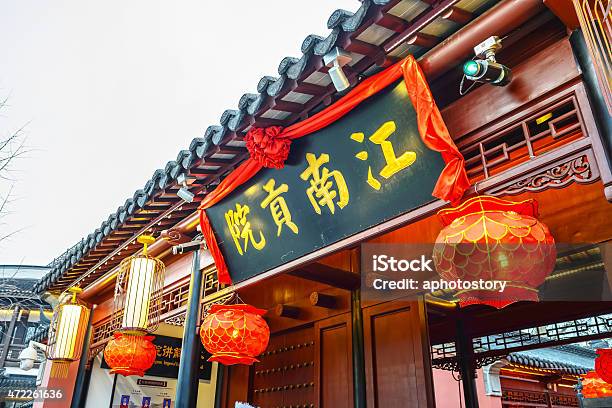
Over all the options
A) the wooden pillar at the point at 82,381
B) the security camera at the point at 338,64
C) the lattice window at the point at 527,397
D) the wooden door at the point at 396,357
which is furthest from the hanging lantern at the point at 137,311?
the lattice window at the point at 527,397

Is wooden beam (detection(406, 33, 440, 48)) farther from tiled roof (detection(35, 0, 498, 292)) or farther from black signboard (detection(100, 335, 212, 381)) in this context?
black signboard (detection(100, 335, 212, 381))

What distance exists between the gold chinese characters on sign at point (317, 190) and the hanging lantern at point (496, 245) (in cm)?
69

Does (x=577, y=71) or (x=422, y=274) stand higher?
(x=577, y=71)

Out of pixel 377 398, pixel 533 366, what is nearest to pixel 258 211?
pixel 377 398

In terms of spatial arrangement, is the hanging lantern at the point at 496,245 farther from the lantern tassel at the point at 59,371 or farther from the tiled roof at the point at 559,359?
the tiled roof at the point at 559,359

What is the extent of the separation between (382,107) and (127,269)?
4809mm

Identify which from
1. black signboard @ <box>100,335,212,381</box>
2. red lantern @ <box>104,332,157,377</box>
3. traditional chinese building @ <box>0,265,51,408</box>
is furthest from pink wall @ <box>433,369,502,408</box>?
traditional chinese building @ <box>0,265,51,408</box>

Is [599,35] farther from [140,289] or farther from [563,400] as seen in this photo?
[563,400]

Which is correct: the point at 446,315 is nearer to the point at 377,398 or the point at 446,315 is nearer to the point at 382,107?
the point at 377,398

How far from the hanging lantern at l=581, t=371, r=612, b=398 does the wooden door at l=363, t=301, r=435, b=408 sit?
21.6 ft

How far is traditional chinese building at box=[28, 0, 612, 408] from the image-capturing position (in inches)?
123

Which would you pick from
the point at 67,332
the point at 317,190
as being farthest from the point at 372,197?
the point at 67,332

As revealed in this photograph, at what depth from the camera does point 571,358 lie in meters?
14.9

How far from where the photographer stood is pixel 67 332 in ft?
27.0
